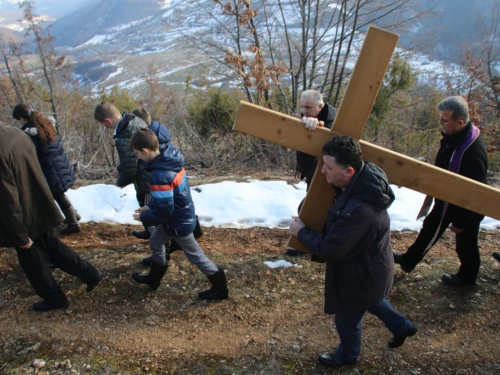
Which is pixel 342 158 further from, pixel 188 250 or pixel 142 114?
pixel 142 114

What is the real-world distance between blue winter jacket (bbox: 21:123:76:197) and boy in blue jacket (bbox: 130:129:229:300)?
5.35 ft

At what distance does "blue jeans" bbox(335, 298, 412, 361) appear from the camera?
2.25 m

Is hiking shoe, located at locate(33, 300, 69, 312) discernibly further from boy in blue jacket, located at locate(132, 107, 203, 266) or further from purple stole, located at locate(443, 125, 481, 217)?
purple stole, located at locate(443, 125, 481, 217)

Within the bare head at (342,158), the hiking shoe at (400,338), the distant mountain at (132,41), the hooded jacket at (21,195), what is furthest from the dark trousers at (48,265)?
the distant mountain at (132,41)

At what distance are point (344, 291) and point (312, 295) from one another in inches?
44.8

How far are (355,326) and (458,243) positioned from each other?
144cm

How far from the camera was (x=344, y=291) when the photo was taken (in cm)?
A: 213

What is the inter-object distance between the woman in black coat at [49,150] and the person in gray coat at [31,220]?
1046mm

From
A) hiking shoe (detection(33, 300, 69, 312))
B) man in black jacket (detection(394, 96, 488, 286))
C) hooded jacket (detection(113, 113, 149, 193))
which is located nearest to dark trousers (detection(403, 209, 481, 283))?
man in black jacket (detection(394, 96, 488, 286))

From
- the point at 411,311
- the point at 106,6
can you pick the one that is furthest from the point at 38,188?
the point at 106,6

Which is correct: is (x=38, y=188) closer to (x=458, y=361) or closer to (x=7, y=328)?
(x=7, y=328)

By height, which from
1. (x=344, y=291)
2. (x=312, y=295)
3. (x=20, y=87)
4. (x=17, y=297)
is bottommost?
(x=20, y=87)

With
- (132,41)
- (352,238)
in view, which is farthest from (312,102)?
(132,41)

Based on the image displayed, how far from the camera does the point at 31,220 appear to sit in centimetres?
270
